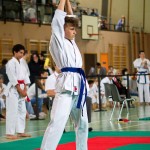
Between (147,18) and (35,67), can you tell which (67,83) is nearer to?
(35,67)

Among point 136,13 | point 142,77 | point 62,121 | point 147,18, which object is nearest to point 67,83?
point 62,121

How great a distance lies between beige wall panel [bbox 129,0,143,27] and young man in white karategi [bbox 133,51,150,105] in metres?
11.1

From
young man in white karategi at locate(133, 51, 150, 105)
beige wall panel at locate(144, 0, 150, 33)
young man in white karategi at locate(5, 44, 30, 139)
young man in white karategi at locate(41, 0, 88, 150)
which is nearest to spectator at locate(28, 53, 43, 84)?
young man in white karategi at locate(133, 51, 150, 105)

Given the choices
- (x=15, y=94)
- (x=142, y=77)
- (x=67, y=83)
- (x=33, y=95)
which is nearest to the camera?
(x=67, y=83)

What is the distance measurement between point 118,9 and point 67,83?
22.8 meters

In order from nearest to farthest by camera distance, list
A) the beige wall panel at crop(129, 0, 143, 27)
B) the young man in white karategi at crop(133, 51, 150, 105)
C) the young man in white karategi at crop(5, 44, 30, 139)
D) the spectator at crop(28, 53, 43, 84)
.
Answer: the young man in white karategi at crop(5, 44, 30, 139), the spectator at crop(28, 53, 43, 84), the young man in white karategi at crop(133, 51, 150, 105), the beige wall panel at crop(129, 0, 143, 27)

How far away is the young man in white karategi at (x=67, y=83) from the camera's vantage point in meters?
4.57

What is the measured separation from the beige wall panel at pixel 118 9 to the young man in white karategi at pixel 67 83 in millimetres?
22147

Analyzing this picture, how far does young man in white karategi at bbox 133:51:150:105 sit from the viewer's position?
16.7m

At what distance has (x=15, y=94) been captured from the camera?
8086mm

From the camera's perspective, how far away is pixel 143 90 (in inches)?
674

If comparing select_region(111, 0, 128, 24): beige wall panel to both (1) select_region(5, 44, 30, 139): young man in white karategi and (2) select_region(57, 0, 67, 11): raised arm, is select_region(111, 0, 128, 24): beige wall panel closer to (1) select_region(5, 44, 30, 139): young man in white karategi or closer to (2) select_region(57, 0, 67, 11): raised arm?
(1) select_region(5, 44, 30, 139): young man in white karategi

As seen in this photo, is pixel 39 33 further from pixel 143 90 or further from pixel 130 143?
pixel 130 143

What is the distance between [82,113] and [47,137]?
0.45 metres
